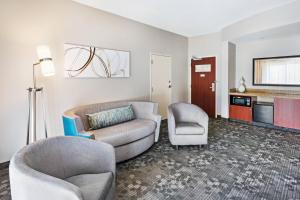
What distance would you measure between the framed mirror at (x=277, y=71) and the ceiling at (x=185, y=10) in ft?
4.73

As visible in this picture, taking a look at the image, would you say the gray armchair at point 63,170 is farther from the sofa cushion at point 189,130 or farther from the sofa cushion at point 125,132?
the sofa cushion at point 189,130

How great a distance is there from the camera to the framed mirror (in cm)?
471

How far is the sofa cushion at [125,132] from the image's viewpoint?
2.88 metres

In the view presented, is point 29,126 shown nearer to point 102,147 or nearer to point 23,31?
point 23,31

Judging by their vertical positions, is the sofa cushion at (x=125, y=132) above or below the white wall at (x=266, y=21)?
below

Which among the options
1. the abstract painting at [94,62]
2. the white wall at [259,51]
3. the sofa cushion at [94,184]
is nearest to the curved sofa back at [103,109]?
the abstract painting at [94,62]

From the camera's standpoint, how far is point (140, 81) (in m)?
4.86

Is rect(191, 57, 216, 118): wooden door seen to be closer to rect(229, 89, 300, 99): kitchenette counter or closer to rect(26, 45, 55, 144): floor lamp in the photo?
rect(229, 89, 300, 99): kitchenette counter

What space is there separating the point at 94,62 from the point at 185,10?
217 centimetres

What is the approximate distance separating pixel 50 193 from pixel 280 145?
3979 mm

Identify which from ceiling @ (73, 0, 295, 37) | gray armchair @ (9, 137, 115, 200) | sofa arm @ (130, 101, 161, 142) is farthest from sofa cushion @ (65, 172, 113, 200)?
ceiling @ (73, 0, 295, 37)

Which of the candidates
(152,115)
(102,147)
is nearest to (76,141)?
(102,147)

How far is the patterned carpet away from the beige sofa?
0.67 feet

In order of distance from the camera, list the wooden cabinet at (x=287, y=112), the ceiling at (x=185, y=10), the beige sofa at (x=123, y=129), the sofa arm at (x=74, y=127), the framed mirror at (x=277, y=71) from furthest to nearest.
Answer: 1. the framed mirror at (x=277, y=71)
2. the wooden cabinet at (x=287, y=112)
3. the ceiling at (x=185, y=10)
4. the beige sofa at (x=123, y=129)
5. the sofa arm at (x=74, y=127)
